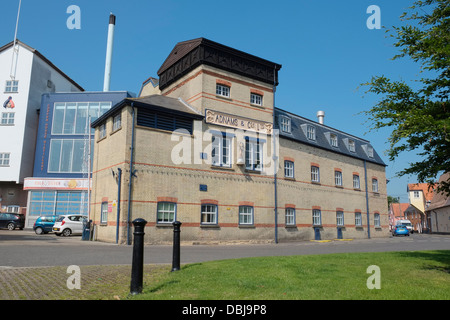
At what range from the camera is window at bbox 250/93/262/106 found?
23.0m

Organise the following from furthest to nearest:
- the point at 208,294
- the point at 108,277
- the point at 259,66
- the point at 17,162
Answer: the point at 17,162 < the point at 259,66 < the point at 108,277 < the point at 208,294

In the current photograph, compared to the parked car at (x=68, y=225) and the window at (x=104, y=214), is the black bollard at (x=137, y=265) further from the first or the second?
the parked car at (x=68, y=225)

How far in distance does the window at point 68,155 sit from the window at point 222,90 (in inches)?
751

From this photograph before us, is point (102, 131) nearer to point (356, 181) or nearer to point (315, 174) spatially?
point (315, 174)

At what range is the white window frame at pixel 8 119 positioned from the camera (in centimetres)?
3647

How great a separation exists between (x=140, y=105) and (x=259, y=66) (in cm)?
917

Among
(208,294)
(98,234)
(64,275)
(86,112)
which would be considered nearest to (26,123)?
(86,112)

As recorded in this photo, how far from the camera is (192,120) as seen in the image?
65.8 feet

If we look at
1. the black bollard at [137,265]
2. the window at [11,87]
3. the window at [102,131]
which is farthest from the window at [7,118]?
the black bollard at [137,265]

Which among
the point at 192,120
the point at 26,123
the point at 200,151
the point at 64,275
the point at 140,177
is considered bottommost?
the point at 64,275

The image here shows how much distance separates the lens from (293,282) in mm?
6180

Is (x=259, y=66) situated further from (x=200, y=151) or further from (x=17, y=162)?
(x=17, y=162)

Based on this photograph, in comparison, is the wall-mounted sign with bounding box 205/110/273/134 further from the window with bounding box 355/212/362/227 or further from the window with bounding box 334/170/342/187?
the window with bounding box 355/212/362/227

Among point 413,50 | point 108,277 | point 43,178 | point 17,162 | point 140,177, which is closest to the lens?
point 108,277
